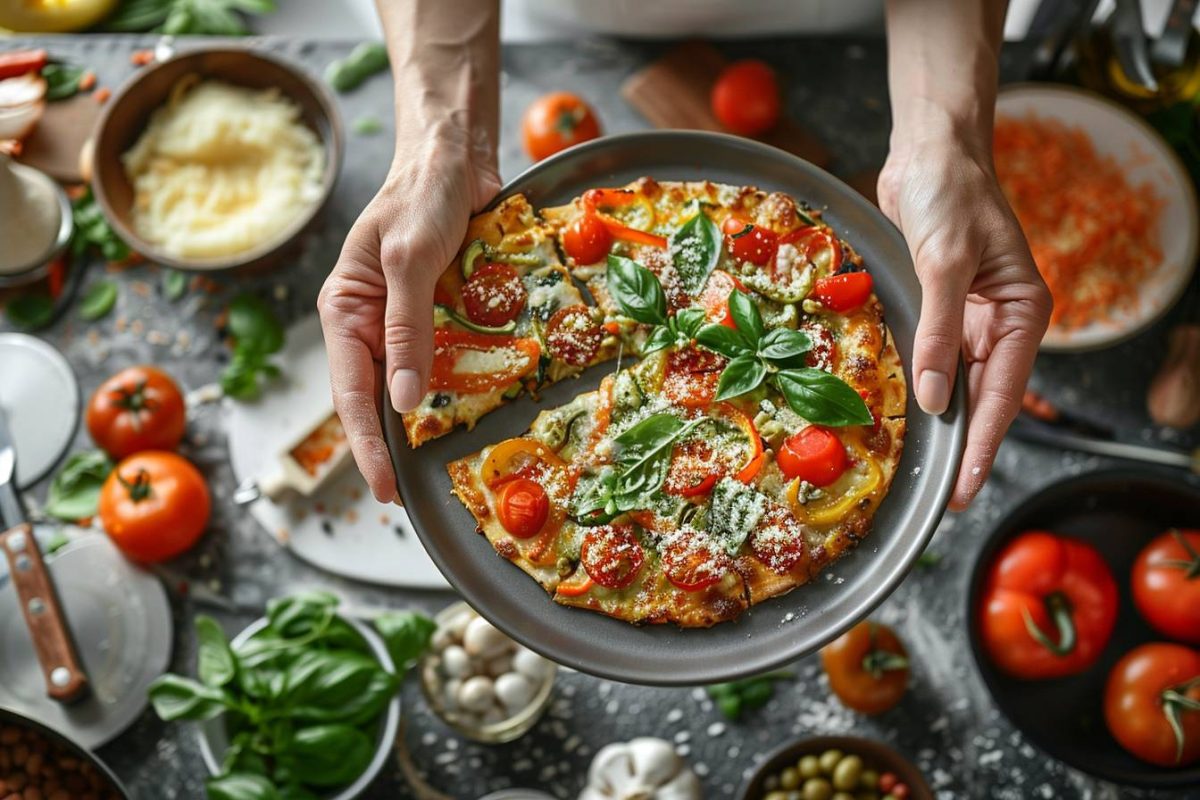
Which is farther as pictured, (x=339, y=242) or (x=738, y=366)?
(x=339, y=242)

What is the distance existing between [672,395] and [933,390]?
65 centimetres

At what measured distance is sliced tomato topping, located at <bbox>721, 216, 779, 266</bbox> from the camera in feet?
9.29

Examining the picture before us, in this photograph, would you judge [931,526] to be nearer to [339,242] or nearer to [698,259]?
[698,259]

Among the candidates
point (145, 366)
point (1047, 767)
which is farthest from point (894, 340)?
point (145, 366)

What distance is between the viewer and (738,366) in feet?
8.87

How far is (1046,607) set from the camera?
338cm

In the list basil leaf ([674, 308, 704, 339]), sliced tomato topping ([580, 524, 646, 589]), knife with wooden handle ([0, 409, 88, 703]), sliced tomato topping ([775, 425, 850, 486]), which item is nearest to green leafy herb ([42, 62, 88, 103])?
knife with wooden handle ([0, 409, 88, 703])

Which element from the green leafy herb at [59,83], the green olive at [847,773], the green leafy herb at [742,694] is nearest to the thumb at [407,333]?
the green leafy herb at [742,694]

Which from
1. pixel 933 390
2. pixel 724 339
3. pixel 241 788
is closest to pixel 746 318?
pixel 724 339

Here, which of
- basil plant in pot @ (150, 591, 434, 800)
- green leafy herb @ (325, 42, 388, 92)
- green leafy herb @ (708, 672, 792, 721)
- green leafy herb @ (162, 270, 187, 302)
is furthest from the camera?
green leafy herb @ (325, 42, 388, 92)

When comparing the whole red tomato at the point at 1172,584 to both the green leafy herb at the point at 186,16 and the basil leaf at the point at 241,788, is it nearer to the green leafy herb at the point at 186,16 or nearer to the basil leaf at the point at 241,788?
the basil leaf at the point at 241,788

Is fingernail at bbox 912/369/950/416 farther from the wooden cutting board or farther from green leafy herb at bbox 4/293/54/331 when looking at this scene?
green leafy herb at bbox 4/293/54/331

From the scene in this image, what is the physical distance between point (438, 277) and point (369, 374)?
0.31 meters

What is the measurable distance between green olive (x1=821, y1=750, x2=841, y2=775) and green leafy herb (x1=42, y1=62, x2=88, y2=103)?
3614 millimetres
